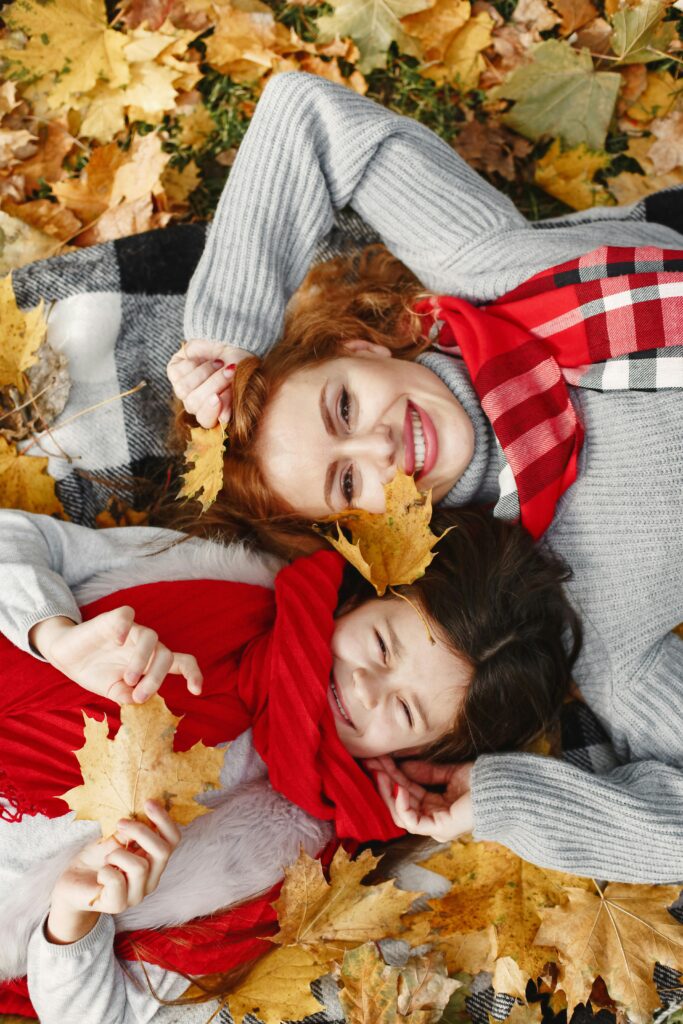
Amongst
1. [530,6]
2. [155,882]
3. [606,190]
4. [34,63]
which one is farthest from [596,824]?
[34,63]

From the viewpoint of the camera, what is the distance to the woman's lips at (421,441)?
214cm

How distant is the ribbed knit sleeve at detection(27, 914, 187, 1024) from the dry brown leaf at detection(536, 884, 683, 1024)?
107cm

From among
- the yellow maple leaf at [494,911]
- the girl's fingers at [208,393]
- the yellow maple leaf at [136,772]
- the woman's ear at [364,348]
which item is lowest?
the yellow maple leaf at [494,911]

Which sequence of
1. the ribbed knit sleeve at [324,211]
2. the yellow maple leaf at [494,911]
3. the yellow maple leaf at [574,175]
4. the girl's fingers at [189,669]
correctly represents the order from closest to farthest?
the girl's fingers at [189,669] < the yellow maple leaf at [494,911] < the ribbed knit sleeve at [324,211] < the yellow maple leaf at [574,175]

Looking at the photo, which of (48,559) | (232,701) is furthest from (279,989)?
(48,559)

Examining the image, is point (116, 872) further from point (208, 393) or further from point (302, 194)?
point (302, 194)

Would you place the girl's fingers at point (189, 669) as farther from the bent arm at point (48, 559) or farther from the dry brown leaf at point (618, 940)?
the dry brown leaf at point (618, 940)

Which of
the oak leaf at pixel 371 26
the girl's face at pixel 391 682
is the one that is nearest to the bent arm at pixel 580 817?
the girl's face at pixel 391 682

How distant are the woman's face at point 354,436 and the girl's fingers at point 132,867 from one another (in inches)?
36.1

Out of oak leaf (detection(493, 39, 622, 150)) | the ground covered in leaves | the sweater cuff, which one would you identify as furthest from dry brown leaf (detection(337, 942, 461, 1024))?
oak leaf (detection(493, 39, 622, 150))

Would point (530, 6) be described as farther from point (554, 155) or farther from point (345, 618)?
point (345, 618)

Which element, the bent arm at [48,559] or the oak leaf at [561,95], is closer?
the bent arm at [48,559]

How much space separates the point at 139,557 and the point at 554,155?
185 centimetres

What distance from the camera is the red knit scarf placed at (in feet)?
6.63
